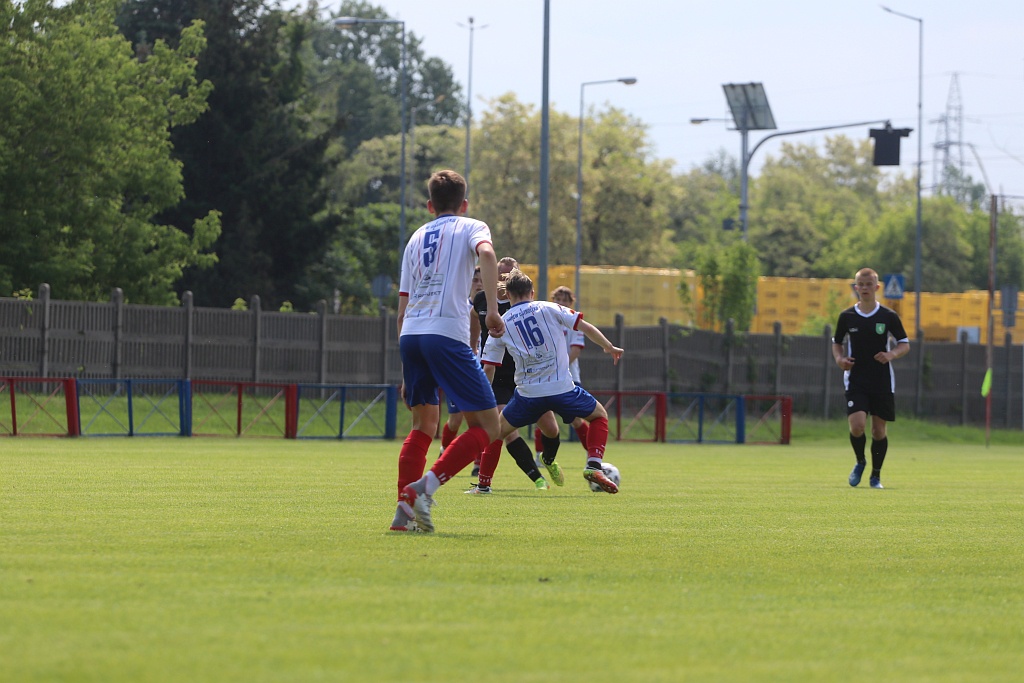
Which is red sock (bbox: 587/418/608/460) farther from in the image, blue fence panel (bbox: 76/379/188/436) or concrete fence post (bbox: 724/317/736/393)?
concrete fence post (bbox: 724/317/736/393)

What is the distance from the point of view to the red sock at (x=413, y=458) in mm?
8836

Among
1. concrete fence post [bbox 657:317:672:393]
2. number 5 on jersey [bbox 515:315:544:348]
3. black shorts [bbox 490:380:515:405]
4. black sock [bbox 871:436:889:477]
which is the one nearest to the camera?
number 5 on jersey [bbox 515:315:544:348]

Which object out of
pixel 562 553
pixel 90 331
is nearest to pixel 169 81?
pixel 90 331

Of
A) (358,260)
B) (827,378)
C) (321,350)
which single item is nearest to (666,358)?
(827,378)

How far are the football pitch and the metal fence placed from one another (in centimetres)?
1732

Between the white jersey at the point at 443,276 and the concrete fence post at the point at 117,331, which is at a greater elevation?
the white jersey at the point at 443,276

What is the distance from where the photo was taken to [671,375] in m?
37.6

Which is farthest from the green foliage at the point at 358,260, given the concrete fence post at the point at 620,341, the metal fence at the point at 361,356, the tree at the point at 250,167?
the concrete fence post at the point at 620,341

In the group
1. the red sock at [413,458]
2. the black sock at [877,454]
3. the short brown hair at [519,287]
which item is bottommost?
the black sock at [877,454]

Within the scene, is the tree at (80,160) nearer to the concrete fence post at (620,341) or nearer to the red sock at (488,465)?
the concrete fence post at (620,341)

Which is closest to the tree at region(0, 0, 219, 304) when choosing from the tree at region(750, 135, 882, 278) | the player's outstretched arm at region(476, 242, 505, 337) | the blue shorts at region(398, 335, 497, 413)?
the blue shorts at region(398, 335, 497, 413)

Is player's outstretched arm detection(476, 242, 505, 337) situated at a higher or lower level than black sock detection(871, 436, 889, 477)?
higher

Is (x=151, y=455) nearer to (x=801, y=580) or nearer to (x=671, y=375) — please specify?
(x=801, y=580)

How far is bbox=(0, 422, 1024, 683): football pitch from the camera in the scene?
4727 millimetres
